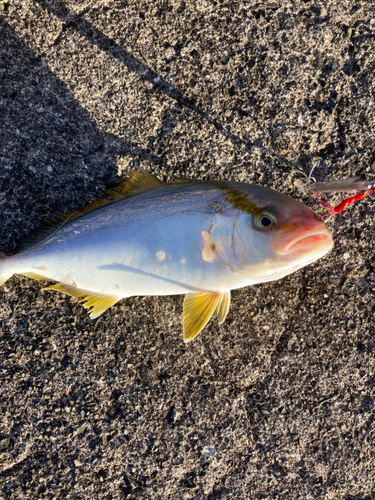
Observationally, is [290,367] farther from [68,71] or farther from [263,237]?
[68,71]

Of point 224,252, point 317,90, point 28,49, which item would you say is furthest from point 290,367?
point 28,49

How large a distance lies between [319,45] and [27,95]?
78.8 inches

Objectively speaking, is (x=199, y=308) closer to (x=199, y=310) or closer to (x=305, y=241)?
(x=199, y=310)

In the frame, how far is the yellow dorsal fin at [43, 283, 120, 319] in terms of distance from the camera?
2289 mm

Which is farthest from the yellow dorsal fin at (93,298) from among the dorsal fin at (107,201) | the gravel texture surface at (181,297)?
the dorsal fin at (107,201)

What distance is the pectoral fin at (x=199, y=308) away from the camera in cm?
220

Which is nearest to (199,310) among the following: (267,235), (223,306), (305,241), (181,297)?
(223,306)

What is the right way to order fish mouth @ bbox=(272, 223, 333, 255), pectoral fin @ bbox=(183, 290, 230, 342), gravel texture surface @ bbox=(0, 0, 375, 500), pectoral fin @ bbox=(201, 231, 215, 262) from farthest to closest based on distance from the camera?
gravel texture surface @ bbox=(0, 0, 375, 500)
pectoral fin @ bbox=(183, 290, 230, 342)
pectoral fin @ bbox=(201, 231, 215, 262)
fish mouth @ bbox=(272, 223, 333, 255)

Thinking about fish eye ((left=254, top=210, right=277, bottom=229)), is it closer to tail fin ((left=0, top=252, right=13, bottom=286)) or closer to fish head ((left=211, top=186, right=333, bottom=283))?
fish head ((left=211, top=186, right=333, bottom=283))

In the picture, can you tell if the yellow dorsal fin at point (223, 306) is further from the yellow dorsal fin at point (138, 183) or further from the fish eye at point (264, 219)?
the yellow dorsal fin at point (138, 183)

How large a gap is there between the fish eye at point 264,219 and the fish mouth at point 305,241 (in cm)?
8

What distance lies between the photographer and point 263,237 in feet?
6.36

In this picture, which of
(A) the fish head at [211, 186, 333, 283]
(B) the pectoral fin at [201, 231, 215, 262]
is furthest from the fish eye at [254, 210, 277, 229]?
(B) the pectoral fin at [201, 231, 215, 262]

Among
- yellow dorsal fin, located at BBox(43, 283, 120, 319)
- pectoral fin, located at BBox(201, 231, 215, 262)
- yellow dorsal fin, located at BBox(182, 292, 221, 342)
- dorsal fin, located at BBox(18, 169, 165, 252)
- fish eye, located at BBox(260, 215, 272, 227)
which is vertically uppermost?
dorsal fin, located at BBox(18, 169, 165, 252)
